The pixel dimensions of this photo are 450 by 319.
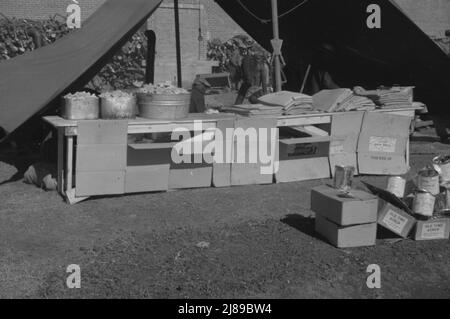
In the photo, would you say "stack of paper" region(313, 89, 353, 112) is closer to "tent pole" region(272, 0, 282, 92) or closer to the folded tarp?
"tent pole" region(272, 0, 282, 92)

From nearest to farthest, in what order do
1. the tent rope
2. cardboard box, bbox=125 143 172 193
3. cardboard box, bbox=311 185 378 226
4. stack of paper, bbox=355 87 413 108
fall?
cardboard box, bbox=311 185 378 226, cardboard box, bbox=125 143 172 193, stack of paper, bbox=355 87 413 108, the tent rope

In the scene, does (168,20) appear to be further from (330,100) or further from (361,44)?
(330,100)

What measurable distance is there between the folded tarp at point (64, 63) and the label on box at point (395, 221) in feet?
11.3

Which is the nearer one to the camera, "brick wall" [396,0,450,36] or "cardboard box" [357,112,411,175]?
"cardboard box" [357,112,411,175]

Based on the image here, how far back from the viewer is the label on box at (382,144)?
7176 mm

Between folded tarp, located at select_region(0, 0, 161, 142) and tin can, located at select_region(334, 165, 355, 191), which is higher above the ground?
folded tarp, located at select_region(0, 0, 161, 142)

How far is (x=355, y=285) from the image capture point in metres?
4.08

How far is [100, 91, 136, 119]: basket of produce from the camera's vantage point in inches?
238

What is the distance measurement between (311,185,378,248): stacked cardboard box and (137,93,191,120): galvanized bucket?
6.65 ft

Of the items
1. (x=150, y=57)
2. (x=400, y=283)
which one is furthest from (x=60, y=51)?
(x=400, y=283)

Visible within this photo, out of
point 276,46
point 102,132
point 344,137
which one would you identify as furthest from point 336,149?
point 102,132

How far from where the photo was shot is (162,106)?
20.4 ft

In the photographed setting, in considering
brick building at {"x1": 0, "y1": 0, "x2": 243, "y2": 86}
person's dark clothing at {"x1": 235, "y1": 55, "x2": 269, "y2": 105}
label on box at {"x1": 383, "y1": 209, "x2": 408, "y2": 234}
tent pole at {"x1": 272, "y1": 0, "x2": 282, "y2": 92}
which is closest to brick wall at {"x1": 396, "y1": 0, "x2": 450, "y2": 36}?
brick building at {"x1": 0, "y1": 0, "x2": 243, "y2": 86}

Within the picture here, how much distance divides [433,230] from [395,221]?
35cm
